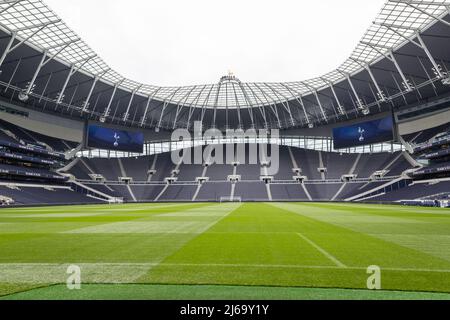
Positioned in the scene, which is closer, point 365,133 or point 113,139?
point 365,133

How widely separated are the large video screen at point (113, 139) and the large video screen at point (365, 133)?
1958 inches

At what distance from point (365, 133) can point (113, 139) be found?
59.5 m

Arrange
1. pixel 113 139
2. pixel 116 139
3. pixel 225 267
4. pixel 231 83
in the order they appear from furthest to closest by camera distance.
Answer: pixel 116 139 < pixel 113 139 < pixel 231 83 < pixel 225 267

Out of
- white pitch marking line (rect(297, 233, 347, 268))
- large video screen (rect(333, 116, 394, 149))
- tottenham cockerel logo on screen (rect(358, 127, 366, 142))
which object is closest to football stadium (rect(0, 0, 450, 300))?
white pitch marking line (rect(297, 233, 347, 268))

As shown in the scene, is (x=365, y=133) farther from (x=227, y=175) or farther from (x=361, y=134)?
(x=227, y=175)

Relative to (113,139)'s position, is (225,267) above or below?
below

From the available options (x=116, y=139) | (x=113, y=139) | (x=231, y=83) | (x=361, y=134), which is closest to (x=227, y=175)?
(x=231, y=83)

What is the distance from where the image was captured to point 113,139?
77.9m

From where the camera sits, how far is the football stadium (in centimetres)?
663

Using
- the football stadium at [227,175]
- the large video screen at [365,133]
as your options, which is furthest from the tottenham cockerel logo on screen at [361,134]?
the football stadium at [227,175]

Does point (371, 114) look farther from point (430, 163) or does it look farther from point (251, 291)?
point (251, 291)

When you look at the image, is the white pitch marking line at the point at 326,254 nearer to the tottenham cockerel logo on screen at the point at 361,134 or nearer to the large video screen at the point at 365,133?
the large video screen at the point at 365,133

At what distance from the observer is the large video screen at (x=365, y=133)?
223ft

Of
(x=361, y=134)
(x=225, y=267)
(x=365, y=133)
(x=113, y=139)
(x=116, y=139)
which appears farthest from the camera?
(x=116, y=139)
